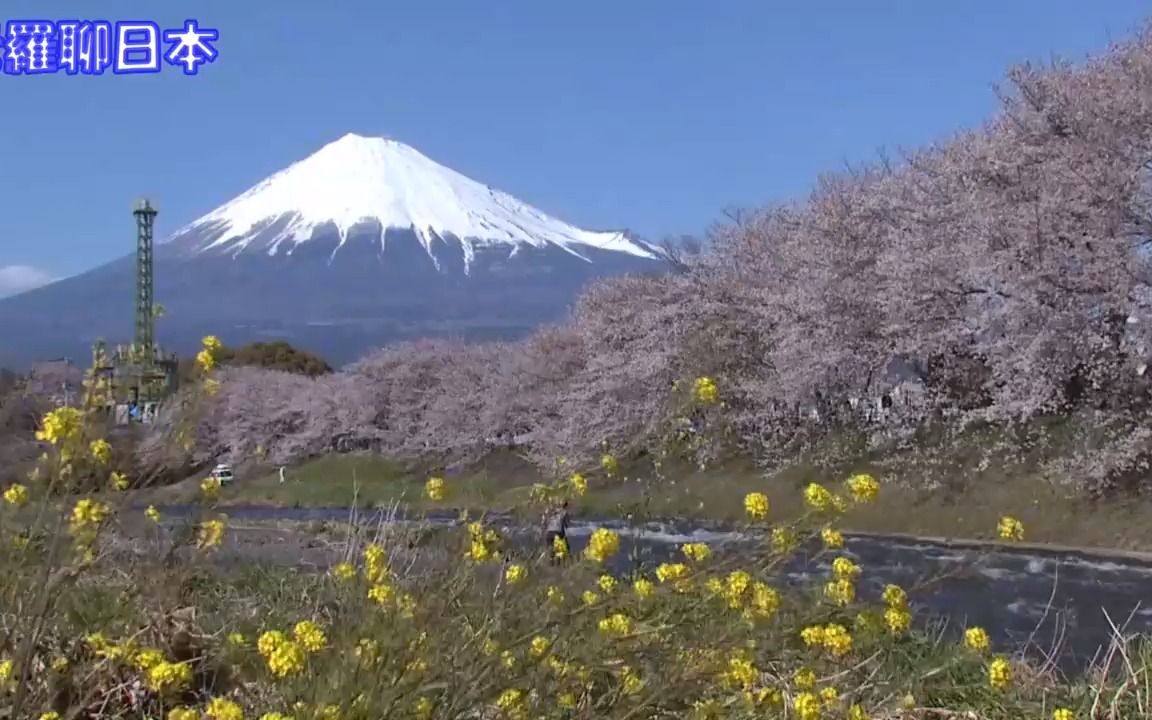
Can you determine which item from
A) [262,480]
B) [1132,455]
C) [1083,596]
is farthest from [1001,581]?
[262,480]

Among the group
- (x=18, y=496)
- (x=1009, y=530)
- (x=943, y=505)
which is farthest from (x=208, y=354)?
(x=943, y=505)

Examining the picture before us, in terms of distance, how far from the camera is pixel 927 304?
1842 cm

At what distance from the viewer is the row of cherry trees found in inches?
636

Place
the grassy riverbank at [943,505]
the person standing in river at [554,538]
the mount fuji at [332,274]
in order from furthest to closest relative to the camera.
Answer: the mount fuji at [332,274]
the grassy riverbank at [943,505]
the person standing in river at [554,538]

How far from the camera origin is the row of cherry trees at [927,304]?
16156 millimetres

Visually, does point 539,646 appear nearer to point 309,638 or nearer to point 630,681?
point 630,681

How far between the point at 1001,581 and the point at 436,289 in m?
123

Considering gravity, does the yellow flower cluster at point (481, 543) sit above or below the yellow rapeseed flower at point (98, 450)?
below

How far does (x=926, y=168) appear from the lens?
19969mm

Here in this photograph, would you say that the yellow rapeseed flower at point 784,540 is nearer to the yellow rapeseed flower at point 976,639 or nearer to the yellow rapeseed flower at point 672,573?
the yellow rapeseed flower at point 672,573

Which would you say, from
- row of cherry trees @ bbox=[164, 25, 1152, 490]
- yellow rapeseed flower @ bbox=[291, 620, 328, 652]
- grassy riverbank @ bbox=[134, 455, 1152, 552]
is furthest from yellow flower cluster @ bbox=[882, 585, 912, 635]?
grassy riverbank @ bbox=[134, 455, 1152, 552]

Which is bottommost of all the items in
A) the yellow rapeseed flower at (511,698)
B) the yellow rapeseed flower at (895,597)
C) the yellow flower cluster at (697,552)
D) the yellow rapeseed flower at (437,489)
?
the yellow rapeseed flower at (511,698)

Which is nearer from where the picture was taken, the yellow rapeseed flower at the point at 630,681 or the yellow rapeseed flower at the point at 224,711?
the yellow rapeseed flower at the point at 224,711

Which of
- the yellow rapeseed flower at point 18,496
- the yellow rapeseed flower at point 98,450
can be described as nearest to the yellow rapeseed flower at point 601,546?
the yellow rapeseed flower at point 98,450
